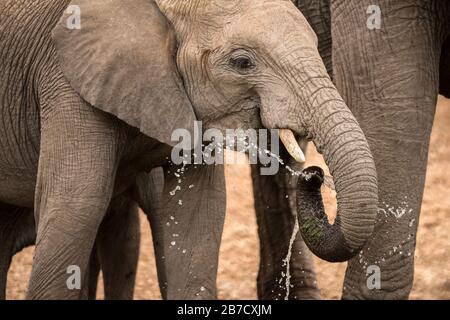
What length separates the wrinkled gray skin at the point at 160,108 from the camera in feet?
21.9

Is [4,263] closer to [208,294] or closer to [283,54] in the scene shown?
[208,294]

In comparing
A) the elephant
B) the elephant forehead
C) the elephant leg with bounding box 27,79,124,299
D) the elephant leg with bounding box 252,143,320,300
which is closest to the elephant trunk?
the elephant forehead

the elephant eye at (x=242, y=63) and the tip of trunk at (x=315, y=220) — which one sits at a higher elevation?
the elephant eye at (x=242, y=63)

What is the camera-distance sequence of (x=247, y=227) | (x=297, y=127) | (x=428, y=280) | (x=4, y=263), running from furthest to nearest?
(x=247, y=227) < (x=428, y=280) < (x=4, y=263) < (x=297, y=127)

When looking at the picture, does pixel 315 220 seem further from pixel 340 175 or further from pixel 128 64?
pixel 128 64

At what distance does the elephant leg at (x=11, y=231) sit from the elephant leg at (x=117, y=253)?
296mm

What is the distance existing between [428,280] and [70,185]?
330cm

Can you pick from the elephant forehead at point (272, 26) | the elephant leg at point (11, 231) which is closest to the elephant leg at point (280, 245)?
the elephant leg at point (11, 231)

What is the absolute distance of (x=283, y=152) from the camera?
7.04 metres

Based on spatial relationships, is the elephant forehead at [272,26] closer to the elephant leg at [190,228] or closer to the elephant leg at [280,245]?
the elephant leg at [190,228]

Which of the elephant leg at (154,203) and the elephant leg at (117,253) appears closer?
the elephant leg at (154,203)

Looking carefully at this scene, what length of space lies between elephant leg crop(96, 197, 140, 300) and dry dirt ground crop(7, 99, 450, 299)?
1.53 m

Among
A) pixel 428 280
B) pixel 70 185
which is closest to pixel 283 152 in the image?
pixel 70 185

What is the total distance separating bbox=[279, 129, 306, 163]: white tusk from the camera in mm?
6633
